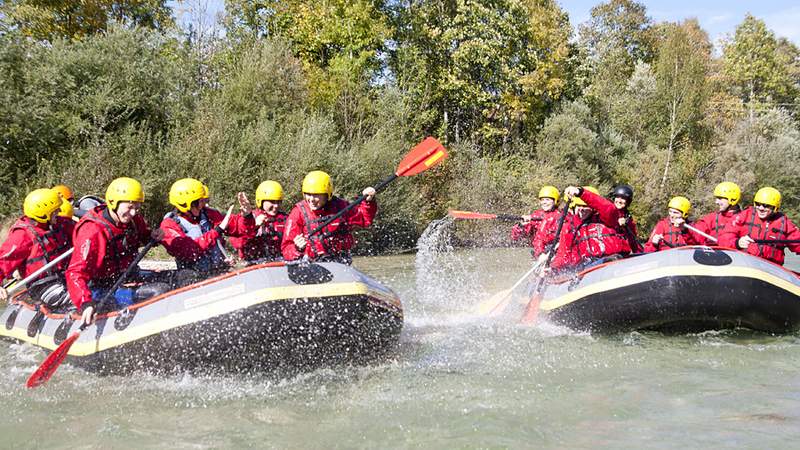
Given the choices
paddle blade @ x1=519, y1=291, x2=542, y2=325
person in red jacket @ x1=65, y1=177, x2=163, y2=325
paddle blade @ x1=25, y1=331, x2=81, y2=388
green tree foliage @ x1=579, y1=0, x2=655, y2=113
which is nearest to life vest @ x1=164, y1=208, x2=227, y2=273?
person in red jacket @ x1=65, y1=177, x2=163, y2=325

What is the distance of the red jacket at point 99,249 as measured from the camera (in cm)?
555

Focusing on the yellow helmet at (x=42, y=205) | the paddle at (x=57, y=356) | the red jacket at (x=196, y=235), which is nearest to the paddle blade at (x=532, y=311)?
the red jacket at (x=196, y=235)

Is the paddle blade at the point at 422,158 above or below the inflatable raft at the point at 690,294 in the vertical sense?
above

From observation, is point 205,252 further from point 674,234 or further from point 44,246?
point 674,234

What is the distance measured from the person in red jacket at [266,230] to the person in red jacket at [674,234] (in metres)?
4.31

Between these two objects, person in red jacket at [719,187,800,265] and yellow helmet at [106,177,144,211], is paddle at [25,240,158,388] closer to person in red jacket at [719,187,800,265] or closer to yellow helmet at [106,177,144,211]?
yellow helmet at [106,177,144,211]

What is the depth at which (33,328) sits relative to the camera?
638cm

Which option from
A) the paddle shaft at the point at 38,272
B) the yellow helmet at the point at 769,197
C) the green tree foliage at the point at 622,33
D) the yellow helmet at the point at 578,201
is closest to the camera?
the paddle shaft at the point at 38,272

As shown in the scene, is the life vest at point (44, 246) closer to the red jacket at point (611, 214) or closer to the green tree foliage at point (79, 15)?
the red jacket at point (611, 214)

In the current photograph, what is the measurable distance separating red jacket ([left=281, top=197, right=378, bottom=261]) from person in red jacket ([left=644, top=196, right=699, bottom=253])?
12.4 ft

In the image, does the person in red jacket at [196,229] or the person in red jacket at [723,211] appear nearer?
the person in red jacket at [196,229]

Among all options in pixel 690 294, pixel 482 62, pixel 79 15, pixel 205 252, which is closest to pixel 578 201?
pixel 690 294

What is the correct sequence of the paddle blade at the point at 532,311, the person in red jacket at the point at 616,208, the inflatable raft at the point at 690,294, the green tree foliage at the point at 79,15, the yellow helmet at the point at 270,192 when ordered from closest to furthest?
the inflatable raft at the point at 690,294
the yellow helmet at the point at 270,192
the person in red jacket at the point at 616,208
the paddle blade at the point at 532,311
the green tree foliage at the point at 79,15

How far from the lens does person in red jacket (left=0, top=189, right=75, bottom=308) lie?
646cm
